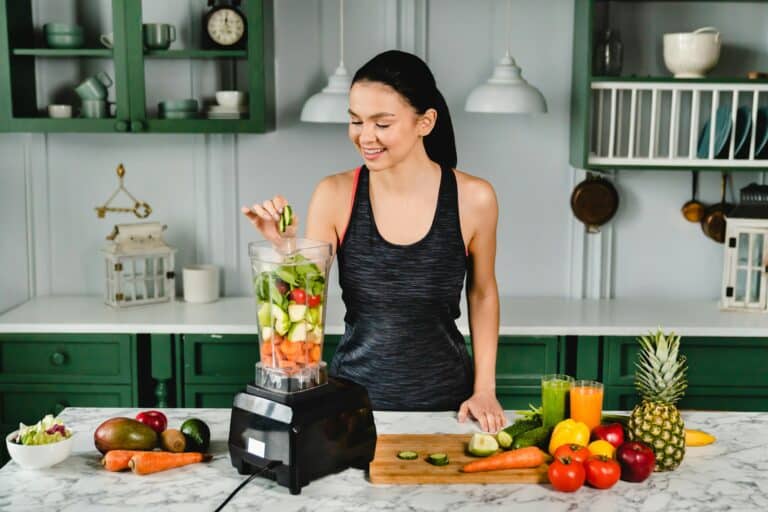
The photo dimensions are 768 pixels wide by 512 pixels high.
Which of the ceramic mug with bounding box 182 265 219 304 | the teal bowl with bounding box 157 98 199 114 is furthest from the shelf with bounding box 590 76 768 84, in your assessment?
the ceramic mug with bounding box 182 265 219 304

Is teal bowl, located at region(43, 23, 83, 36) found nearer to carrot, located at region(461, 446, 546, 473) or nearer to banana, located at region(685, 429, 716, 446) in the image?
carrot, located at region(461, 446, 546, 473)

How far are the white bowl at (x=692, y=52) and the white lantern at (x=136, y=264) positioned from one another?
83.3 inches

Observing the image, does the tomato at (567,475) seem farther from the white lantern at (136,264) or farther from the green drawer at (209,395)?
the white lantern at (136,264)

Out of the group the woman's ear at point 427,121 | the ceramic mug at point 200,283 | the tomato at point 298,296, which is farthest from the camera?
the ceramic mug at point 200,283

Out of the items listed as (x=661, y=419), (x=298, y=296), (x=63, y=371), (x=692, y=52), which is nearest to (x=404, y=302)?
(x=298, y=296)

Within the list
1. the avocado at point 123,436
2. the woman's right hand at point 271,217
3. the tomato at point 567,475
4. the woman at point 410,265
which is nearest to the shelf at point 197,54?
the woman at point 410,265

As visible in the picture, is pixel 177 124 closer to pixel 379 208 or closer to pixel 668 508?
pixel 379 208

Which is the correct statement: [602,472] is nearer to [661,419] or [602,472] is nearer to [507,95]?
[661,419]

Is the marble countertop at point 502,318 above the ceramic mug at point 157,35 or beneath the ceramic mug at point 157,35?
beneath

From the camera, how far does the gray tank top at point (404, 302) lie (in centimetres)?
246

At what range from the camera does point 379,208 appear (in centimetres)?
251

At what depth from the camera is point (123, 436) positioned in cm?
200

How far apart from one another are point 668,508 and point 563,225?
239 cm

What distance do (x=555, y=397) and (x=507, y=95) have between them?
169cm
